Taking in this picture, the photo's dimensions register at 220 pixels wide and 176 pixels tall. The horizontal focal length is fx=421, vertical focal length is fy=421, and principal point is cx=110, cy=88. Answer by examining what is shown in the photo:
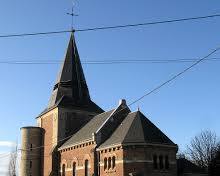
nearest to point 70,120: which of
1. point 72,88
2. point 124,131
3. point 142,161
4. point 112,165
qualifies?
point 72,88

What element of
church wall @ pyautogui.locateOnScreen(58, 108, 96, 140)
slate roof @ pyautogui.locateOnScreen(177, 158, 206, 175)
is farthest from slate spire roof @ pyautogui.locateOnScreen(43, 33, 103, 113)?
slate roof @ pyautogui.locateOnScreen(177, 158, 206, 175)

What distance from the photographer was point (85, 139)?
43.1m

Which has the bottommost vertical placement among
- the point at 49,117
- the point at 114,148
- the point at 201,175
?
the point at 201,175

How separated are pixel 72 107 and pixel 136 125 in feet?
43.0

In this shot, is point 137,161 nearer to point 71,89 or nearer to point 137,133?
point 137,133

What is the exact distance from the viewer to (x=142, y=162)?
37094 millimetres

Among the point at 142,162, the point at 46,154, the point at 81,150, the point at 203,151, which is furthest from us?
the point at 203,151

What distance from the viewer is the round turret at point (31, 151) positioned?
167ft

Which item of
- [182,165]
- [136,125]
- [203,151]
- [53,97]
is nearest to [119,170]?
[136,125]

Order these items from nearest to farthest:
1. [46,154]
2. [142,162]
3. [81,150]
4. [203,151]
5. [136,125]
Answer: [142,162]
[136,125]
[81,150]
[46,154]
[203,151]

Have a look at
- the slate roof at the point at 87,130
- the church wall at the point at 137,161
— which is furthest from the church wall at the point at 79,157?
the church wall at the point at 137,161

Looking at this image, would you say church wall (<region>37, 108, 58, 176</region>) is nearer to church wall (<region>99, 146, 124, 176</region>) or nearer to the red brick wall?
the red brick wall

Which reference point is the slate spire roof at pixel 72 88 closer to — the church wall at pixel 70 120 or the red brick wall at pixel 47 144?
the church wall at pixel 70 120

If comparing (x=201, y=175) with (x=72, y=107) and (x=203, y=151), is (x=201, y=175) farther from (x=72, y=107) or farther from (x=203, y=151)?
(x=203, y=151)
